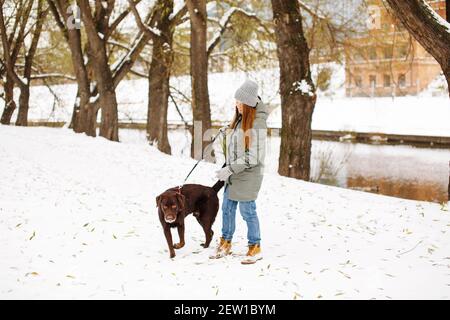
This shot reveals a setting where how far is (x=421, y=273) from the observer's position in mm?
5438

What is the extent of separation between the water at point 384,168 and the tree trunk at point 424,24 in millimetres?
8816

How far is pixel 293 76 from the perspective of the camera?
10.9 metres

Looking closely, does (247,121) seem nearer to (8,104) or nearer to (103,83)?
(103,83)

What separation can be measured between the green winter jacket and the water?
427 inches

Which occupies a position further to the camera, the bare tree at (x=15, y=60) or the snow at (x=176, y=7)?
the bare tree at (x=15, y=60)

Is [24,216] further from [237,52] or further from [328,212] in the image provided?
[237,52]

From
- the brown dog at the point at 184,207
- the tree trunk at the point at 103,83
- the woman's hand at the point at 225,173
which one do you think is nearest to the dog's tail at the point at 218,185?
the brown dog at the point at 184,207

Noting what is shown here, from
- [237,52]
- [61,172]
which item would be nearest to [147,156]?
[61,172]

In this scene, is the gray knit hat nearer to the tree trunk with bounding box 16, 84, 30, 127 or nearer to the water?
the water

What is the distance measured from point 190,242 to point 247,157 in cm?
160

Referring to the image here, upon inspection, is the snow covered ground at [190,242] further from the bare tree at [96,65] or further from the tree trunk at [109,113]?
the bare tree at [96,65]

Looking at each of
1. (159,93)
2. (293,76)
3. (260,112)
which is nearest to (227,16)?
(159,93)

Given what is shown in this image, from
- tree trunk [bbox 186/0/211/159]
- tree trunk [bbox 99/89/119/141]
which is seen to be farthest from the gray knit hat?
tree trunk [bbox 99/89/119/141]

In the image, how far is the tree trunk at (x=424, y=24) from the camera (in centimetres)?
753
